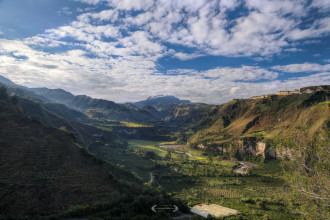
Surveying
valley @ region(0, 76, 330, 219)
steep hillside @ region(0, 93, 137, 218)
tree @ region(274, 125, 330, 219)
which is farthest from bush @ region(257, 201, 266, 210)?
steep hillside @ region(0, 93, 137, 218)

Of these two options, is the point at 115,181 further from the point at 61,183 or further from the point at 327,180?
the point at 327,180

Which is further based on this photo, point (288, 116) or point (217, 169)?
point (288, 116)

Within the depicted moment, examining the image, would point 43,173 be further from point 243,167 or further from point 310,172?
point 243,167

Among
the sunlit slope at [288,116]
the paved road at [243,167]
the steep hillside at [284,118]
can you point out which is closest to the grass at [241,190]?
the paved road at [243,167]

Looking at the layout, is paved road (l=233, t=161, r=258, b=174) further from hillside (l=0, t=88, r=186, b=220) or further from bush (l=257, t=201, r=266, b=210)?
hillside (l=0, t=88, r=186, b=220)

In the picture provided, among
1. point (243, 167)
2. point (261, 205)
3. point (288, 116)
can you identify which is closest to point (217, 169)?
point (243, 167)

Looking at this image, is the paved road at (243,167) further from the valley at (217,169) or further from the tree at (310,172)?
the tree at (310,172)
